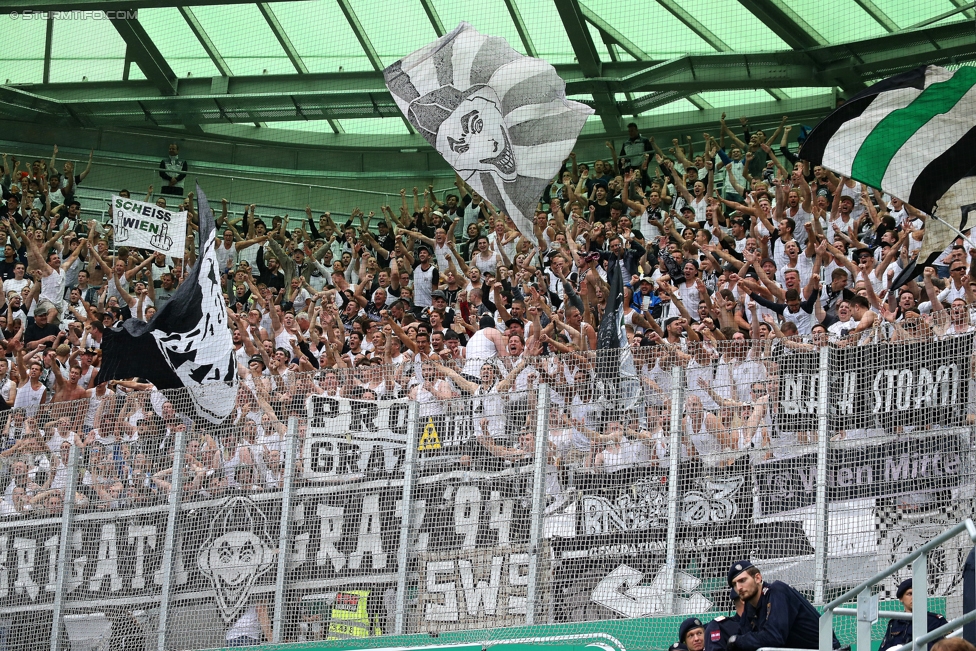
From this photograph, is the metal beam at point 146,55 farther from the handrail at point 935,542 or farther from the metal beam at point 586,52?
the handrail at point 935,542

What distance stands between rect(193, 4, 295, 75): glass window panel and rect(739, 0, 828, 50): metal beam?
8174 mm

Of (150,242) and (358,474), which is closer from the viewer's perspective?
(358,474)

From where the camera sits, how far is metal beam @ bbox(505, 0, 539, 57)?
2245cm

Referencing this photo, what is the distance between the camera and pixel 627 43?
22453 millimetres

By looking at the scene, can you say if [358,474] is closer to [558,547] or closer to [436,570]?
[436,570]

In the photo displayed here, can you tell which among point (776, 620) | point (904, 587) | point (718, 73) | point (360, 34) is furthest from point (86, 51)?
point (904, 587)

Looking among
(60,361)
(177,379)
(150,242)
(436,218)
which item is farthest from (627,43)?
(177,379)

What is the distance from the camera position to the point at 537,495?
1020cm

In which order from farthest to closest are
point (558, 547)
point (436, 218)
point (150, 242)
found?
point (436, 218)
point (150, 242)
point (558, 547)

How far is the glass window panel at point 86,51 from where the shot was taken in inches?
975

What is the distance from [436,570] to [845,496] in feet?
9.91

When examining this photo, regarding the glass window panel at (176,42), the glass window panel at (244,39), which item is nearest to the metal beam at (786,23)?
the glass window panel at (244,39)

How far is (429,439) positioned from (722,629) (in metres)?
3.02

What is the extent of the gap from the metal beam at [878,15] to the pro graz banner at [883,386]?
12.5 m
